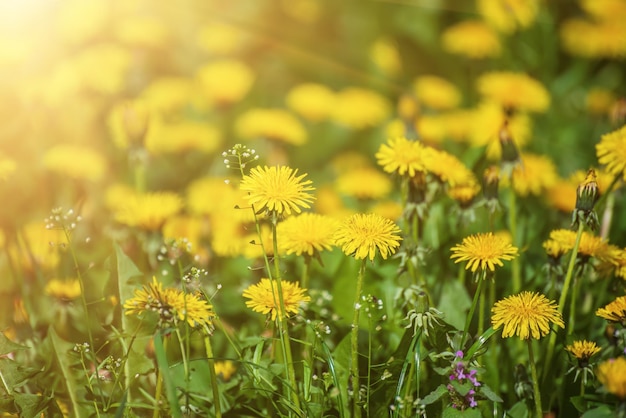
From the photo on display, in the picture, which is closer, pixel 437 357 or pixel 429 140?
pixel 437 357

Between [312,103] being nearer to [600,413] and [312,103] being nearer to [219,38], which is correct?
[219,38]

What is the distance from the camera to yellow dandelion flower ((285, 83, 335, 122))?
2.41 metres

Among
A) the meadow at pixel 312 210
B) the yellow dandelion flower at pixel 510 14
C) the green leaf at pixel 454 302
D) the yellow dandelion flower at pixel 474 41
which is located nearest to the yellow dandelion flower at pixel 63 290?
the meadow at pixel 312 210

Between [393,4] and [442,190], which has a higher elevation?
[393,4]

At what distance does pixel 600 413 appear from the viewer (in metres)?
1.03

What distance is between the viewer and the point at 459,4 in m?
2.86

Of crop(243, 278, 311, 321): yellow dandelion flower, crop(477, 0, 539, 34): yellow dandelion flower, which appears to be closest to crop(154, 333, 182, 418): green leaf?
crop(243, 278, 311, 321): yellow dandelion flower

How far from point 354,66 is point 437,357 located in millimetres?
1845

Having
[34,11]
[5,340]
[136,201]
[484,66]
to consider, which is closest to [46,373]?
[5,340]

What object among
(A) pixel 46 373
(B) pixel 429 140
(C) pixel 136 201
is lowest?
(A) pixel 46 373

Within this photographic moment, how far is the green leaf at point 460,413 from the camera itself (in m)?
1.03

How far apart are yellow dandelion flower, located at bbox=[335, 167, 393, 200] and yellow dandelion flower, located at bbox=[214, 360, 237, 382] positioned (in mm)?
609

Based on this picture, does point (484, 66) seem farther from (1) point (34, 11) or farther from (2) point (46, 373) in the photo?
(2) point (46, 373)

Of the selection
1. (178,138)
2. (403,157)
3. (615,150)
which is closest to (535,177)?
(615,150)
